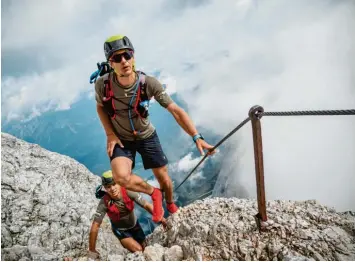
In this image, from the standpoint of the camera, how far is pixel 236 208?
5398 mm

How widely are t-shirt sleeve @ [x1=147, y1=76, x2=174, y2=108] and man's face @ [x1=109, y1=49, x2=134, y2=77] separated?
446 millimetres

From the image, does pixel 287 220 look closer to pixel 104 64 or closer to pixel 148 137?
pixel 148 137

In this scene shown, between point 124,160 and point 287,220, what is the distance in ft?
10.7

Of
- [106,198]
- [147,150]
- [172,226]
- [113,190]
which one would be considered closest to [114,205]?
[106,198]

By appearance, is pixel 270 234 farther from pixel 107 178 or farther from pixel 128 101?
pixel 107 178

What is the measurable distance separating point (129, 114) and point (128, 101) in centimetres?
28

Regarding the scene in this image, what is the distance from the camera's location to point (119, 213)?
8.04 metres

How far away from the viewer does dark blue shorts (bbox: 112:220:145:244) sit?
8.42 meters

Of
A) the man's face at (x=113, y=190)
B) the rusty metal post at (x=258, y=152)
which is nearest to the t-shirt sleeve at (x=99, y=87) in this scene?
the man's face at (x=113, y=190)

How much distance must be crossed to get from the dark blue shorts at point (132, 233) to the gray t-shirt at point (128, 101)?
13.4 ft

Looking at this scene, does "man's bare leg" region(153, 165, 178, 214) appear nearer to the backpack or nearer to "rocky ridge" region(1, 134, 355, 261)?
"rocky ridge" region(1, 134, 355, 261)

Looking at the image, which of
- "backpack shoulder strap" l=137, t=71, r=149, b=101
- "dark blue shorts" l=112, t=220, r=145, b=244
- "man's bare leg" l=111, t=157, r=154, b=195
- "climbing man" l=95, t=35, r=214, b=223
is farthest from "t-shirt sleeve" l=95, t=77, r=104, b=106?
"dark blue shorts" l=112, t=220, r=145, b=244

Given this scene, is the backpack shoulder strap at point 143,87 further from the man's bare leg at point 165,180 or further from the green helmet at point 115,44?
the man's bare leg at point 165,180

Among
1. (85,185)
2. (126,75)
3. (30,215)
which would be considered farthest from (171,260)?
(85,185)
